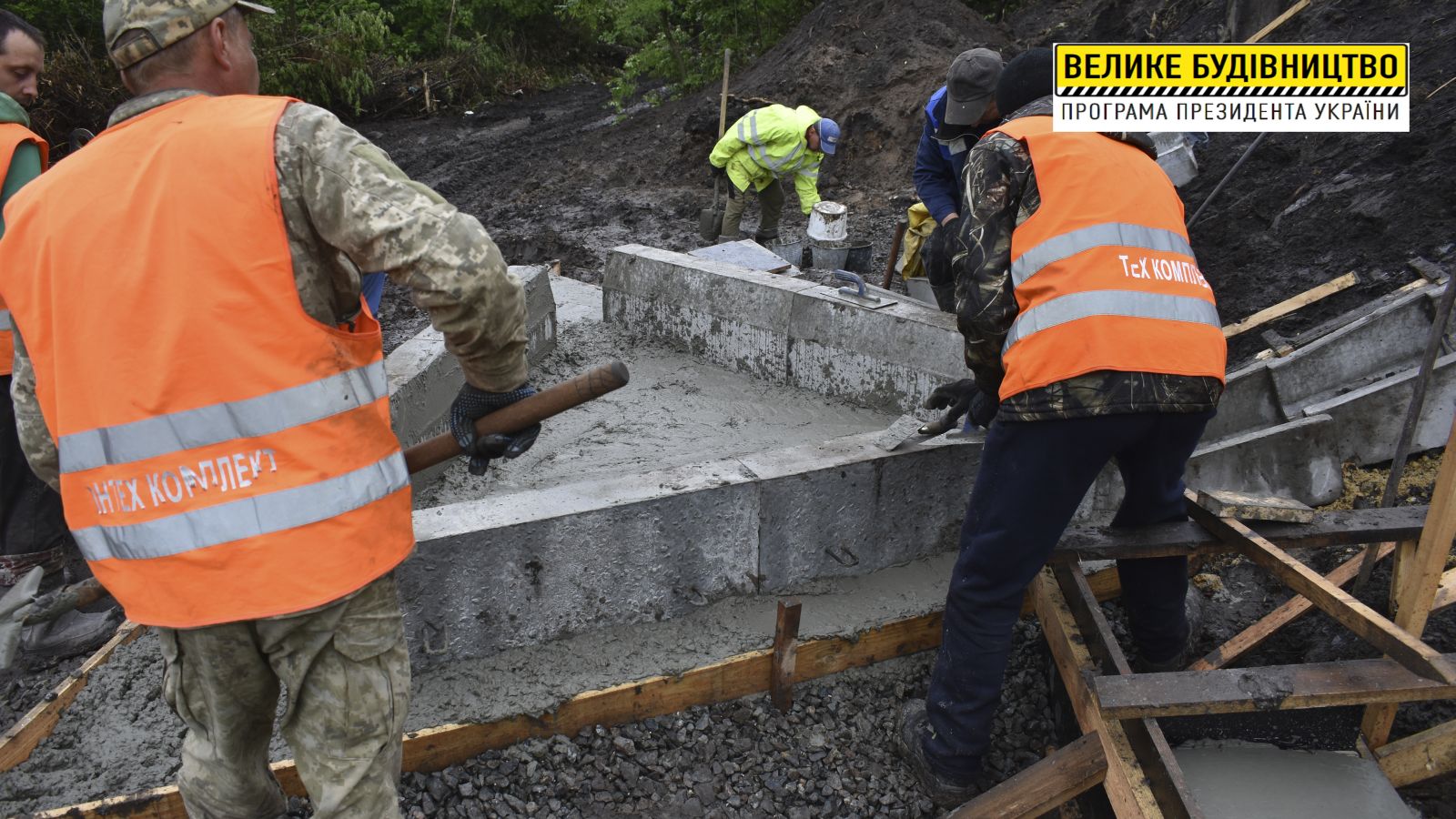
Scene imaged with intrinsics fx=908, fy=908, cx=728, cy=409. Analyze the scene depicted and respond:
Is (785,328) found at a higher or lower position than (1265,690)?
lower

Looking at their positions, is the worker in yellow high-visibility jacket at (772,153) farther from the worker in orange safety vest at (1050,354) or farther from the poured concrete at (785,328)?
the worker in orange safety vest at (1050,354)

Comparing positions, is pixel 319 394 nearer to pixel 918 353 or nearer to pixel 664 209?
pixel 918 353

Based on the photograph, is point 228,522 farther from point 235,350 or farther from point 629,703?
point 629,703

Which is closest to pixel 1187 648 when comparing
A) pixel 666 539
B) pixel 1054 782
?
pixel 1054 782

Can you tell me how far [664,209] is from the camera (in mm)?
10719

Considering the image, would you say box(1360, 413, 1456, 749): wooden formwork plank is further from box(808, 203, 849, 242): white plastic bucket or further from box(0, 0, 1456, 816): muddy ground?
box(808, 203, 849, 242): white plastic bucket

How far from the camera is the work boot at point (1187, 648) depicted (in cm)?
304

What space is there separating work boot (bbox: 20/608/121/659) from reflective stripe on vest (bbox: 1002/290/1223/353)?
11.6 feet

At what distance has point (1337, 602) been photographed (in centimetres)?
247

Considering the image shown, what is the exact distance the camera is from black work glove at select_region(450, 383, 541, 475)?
2.16 metres

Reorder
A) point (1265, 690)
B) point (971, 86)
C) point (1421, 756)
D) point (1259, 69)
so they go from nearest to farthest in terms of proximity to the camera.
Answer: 1. point (1265, 690)
2. point (1421, 756)
3. point (1259, 69)
4. point (971, 86)

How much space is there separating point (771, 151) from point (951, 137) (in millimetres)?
4040

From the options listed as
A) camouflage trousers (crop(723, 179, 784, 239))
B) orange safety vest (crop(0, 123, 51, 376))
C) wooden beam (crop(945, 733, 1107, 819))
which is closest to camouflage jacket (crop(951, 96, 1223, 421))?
wooden beam (crop(945, 733, 1107, 819))

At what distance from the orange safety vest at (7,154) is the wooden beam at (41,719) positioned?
1132 mm
